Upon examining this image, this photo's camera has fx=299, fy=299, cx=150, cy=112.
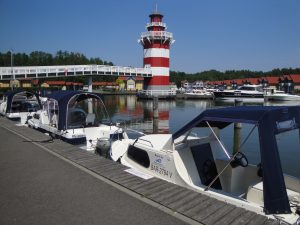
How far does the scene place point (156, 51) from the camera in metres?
62.4

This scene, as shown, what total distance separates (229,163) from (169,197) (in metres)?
1.55

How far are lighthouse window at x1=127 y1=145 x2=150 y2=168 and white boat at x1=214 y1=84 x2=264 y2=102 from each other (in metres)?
55.0

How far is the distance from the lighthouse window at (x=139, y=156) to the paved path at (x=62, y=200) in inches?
63.1

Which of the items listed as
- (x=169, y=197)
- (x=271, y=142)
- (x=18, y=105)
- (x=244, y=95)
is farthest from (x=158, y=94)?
(x=271, y=142)

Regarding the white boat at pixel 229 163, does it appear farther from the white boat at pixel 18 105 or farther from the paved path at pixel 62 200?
the white boat at pixel 18 105

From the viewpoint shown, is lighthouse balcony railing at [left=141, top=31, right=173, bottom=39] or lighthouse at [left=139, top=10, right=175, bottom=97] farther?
lighthouse at [left=139, top=10, right=175, bottom=97]

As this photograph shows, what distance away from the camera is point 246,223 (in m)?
5.43

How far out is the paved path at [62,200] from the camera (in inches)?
230

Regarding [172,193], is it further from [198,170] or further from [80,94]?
[80,94]

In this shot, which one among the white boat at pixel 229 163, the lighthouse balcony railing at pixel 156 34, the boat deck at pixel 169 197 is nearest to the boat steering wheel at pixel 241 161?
the white boat at pixel 229 163

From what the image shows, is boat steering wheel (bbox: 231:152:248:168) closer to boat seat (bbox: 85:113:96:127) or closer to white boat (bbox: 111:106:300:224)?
white boat (bbox: 111:106:300:224)

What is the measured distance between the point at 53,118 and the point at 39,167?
24.3ft

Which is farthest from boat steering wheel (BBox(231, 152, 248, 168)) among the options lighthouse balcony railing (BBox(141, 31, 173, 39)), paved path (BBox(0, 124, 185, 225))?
lighthouse balcony railing (BBox(141, 31, 173, 39))

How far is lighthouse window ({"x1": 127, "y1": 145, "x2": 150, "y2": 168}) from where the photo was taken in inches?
352
